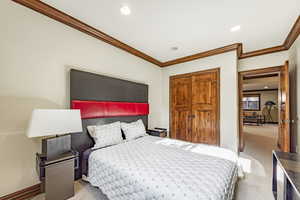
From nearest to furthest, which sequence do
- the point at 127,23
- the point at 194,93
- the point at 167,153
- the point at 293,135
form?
the point at 167,153 → the point at 127,23 → the point at 293,135 → the point at 194,93

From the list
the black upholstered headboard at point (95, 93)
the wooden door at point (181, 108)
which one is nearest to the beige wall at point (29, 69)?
the black upholstered headboard at point (95, 93)

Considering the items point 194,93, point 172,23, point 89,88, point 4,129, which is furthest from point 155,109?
point 4,129

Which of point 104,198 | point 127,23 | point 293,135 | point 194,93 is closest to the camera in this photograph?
point 104,198

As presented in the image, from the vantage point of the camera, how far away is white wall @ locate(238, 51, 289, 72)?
3.34 m

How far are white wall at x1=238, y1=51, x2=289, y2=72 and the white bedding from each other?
2897 mm

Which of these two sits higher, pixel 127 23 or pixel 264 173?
pixel 127 23

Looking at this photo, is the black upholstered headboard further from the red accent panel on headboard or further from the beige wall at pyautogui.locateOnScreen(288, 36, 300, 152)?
the beige wall at pyautogui.locateOnScreen(288, 36, 300, 152)

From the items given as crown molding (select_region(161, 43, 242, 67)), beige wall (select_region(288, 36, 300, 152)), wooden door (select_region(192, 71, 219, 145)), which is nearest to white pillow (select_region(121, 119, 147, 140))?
wooden door (select_region(192, 71, 219, 145))

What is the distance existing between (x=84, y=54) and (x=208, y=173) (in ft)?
8.95

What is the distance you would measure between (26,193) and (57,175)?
60 cm

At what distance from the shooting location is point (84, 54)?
254 cm

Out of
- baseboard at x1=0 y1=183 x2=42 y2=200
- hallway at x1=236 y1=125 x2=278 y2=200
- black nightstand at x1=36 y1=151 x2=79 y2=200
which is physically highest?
black nightstand at x1=36 y1=151 x2=79 y2=200

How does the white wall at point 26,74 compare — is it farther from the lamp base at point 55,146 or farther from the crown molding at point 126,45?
the lamp base at point 55,146

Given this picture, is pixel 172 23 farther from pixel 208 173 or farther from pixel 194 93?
pixel 208 173
